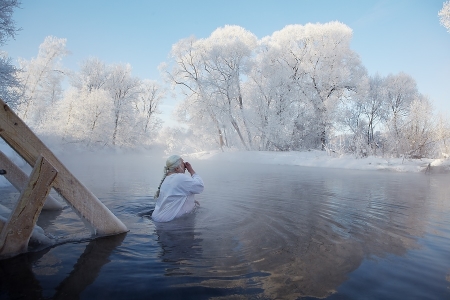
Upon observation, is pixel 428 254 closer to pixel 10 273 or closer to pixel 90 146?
pixel 10 273

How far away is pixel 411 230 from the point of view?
4.60 metres

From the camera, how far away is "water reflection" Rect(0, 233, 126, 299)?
2359mm

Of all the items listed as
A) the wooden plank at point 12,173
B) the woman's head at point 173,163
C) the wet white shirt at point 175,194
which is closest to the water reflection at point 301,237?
the wet white shirt at point 175,194

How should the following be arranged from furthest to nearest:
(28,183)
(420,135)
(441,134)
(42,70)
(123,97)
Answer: (123,97), (42,70), (420,135), (441,134), (28,183)

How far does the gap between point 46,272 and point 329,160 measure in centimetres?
2208

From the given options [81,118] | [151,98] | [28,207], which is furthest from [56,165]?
[151,98]

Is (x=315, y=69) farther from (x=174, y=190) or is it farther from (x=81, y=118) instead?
(x=174, y=190)

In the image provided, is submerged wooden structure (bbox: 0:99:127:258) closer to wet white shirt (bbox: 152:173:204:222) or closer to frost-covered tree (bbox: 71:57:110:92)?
wet white shirt (bbox: 152:173:204:222)

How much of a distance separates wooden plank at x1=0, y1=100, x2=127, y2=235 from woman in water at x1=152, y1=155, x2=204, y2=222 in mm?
1411

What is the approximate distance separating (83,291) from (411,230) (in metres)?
4.81

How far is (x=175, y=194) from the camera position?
16.5 feet

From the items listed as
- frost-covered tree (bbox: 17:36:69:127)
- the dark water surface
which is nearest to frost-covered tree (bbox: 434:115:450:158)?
the dark water surface

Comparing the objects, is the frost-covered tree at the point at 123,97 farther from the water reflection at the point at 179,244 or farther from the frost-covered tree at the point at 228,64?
the water reflection at the point at 179,244

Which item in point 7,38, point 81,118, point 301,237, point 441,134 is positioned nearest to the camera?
point 301,237
